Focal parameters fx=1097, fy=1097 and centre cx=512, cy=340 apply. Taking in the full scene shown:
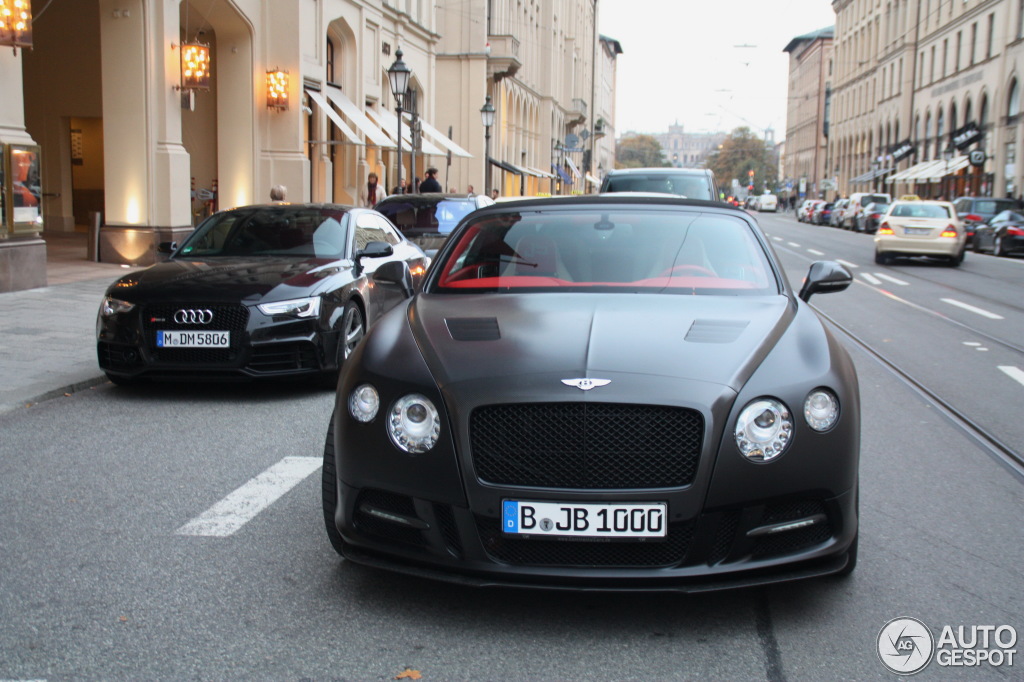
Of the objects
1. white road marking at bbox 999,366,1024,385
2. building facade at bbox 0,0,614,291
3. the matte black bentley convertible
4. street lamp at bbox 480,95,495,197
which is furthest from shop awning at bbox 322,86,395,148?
the matte black bentley convertible

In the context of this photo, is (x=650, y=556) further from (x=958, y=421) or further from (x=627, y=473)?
(x=958, y=421)

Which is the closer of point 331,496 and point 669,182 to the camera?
point 331,496

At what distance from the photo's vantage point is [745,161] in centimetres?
14225

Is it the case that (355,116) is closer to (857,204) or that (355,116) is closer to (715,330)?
(715,330)

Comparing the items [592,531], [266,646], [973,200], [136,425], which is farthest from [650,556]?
[973,200]

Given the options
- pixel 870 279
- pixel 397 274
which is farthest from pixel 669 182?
pixel 397 274

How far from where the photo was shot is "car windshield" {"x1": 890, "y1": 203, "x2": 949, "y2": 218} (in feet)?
83.8

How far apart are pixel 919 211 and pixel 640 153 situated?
16864 centimetres

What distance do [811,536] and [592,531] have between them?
77cm

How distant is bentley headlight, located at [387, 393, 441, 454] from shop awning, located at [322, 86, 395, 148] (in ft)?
81.3

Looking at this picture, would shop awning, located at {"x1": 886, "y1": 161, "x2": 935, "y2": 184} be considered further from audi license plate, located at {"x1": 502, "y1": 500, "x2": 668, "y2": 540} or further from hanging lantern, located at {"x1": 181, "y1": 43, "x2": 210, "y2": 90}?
audi license plate, located at {"x1": 502, "y1": 500, "x2": 668, "y2": 540}

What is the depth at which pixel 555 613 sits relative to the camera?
378cm

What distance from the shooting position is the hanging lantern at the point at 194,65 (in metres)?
18.9

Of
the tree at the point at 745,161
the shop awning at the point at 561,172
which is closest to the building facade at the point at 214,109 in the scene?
the shop awning at the point at 561,172
